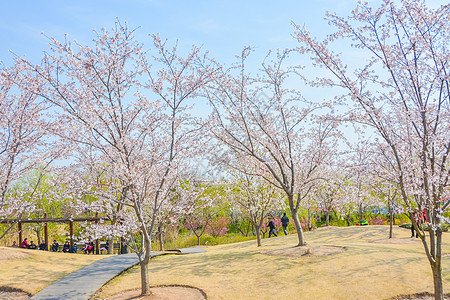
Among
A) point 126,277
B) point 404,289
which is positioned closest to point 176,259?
point 126,277

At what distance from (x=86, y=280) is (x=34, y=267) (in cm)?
287

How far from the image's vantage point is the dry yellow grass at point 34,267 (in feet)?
35.6

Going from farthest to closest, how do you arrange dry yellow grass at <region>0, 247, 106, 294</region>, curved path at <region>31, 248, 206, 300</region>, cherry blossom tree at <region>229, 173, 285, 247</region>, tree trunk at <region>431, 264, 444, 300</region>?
1. cherry blossom tree at <region>229, 173, 285, 247</region>
2. dry yellow grass at <region>0, 247, 106, 294</region>
3. curved path at <region>31, 248, 206, 300</region>
4. tree trunk at <region>431, 264, 444, 300</region>

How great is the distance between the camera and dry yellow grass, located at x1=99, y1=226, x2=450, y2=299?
8.96m

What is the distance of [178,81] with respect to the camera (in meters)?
10.3

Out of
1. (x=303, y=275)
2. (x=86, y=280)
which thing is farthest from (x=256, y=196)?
(x=86, y=280)

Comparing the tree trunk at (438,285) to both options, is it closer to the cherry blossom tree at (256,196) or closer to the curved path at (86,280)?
the curved path at (86,280)

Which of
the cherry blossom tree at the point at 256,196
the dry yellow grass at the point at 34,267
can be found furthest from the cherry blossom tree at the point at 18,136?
the cherry blossom tree at the point at 256,196

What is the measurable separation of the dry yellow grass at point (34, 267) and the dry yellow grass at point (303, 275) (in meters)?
2.41

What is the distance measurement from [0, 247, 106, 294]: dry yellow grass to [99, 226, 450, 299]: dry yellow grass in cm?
241

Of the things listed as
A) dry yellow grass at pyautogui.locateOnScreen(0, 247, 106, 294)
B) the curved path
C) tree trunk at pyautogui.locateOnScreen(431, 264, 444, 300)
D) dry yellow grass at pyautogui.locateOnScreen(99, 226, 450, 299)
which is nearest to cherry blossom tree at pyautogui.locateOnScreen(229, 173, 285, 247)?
dry yellow grass at pyautogui.locateOnScreen(99, 226, 450, 299)

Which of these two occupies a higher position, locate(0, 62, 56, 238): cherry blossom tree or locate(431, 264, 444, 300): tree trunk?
locate(0, 62, 56, 238): cherry blossom tree

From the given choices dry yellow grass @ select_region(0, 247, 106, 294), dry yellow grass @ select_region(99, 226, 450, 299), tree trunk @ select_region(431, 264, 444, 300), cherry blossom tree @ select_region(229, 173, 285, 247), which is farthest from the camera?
cherry blossom tree @ select_region(229, 173, 285, 247)

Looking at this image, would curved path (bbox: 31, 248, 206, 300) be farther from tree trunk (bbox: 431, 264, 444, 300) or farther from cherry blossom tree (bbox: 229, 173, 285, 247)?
tree trunk (bbox: 431, 264, 444, 300)
